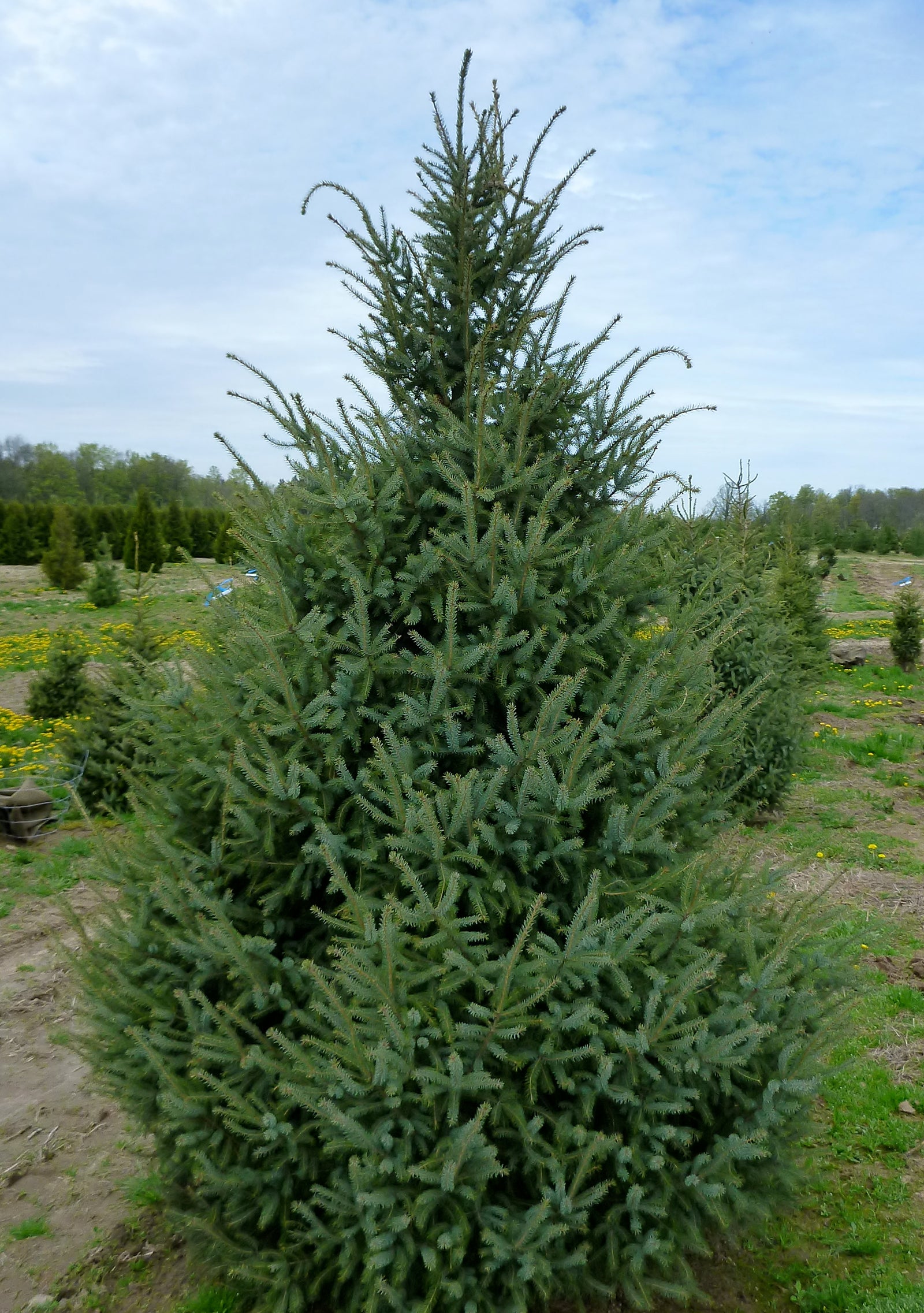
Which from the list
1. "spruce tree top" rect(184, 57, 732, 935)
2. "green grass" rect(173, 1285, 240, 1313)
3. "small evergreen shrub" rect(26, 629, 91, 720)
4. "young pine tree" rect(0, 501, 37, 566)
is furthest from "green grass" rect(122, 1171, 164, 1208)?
"young pine tree" rect(0, 501, 37, 566)

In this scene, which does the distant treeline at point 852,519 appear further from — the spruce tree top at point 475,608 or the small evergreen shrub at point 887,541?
the spruce tree top at point 475,608

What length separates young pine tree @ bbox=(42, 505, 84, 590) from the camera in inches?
982

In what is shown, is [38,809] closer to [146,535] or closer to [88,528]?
[146,535]

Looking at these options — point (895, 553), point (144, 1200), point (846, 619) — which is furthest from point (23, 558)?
point (895, 553)

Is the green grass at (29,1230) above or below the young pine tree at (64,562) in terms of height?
below

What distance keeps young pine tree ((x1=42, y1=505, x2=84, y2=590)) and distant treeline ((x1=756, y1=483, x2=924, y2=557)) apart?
1890 cm

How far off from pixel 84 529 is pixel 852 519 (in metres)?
51.4

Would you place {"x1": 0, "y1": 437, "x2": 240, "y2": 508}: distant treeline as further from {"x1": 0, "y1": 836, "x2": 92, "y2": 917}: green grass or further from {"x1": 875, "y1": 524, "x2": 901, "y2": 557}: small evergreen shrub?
{"x1": 0, "y1": 836, "x2": 92, "y2": 917}: green grass

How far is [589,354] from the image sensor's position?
3398 millimetres

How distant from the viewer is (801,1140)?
149 inches

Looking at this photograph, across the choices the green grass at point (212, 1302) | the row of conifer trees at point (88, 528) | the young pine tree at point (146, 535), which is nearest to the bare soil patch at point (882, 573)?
the young pine tree at point (146, 535)

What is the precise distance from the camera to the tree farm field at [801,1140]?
327 centimetres

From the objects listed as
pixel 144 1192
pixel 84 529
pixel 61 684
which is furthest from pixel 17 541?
pixel 144 1192

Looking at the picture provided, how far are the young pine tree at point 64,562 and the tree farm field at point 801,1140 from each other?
59.3 feet
